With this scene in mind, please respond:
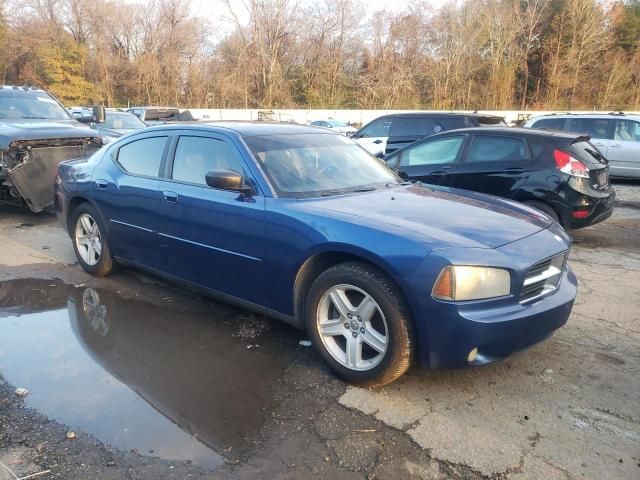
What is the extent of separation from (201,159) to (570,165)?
179 inches

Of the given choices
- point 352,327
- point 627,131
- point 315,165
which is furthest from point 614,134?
point 352,327

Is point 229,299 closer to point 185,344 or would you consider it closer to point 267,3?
point 185,344

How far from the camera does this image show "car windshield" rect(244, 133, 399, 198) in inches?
148

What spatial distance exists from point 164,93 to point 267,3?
1135 centimetres

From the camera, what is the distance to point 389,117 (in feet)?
39.1

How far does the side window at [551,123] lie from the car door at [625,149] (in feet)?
3.89

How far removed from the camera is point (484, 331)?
278cm

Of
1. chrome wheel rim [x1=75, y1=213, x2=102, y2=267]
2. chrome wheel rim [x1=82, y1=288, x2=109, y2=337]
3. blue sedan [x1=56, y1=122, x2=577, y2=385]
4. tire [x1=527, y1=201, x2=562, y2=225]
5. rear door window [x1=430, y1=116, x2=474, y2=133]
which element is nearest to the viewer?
blue sedan [x1=56, y1=122, x2=577, y2=385]

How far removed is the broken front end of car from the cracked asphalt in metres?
3.30

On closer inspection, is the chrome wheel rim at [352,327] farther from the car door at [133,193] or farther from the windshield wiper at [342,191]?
the car door at [133,193]

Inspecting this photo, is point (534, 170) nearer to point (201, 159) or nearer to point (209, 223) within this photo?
point (201, 159)

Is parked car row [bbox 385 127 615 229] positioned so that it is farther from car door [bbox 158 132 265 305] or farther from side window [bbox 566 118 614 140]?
side window [bbox 566 118 614 140]

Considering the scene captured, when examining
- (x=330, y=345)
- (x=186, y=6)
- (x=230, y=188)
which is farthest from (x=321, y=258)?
(x=186, y=6)

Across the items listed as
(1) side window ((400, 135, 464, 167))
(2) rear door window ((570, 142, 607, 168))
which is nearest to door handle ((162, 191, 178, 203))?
(1) side window ((400, 135, 464, 167))
